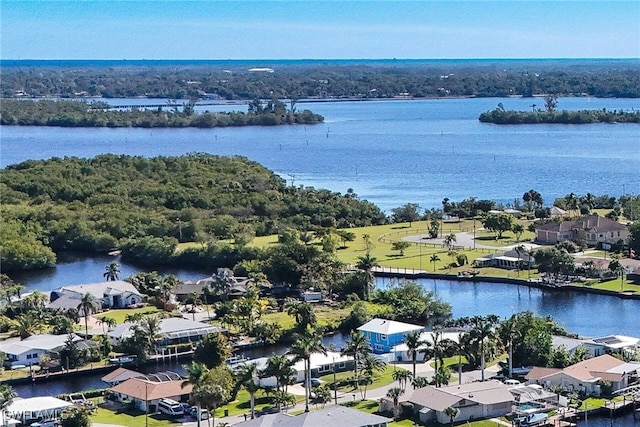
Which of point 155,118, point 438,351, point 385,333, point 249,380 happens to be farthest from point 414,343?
point 155,118

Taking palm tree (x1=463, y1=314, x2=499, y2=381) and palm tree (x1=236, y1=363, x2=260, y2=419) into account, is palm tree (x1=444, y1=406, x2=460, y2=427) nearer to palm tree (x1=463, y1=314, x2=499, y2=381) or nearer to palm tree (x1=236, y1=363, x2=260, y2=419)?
palm tree (x1=463, y1=314, x2=499, y2=381)

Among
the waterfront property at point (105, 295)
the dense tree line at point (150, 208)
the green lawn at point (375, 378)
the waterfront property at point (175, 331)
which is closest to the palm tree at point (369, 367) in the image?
the green lawn at point (375, 378)

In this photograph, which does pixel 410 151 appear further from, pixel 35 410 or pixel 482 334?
pixel 35 410

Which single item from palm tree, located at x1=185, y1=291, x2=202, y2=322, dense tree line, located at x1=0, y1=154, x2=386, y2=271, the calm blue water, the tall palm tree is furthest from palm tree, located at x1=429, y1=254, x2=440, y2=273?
the tall palm tree

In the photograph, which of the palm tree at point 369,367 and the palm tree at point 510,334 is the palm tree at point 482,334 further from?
the palm tree at point 369,367

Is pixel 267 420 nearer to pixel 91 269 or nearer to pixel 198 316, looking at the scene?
pixel 198 316

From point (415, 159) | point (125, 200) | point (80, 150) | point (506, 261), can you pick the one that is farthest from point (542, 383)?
point (80, 150)
